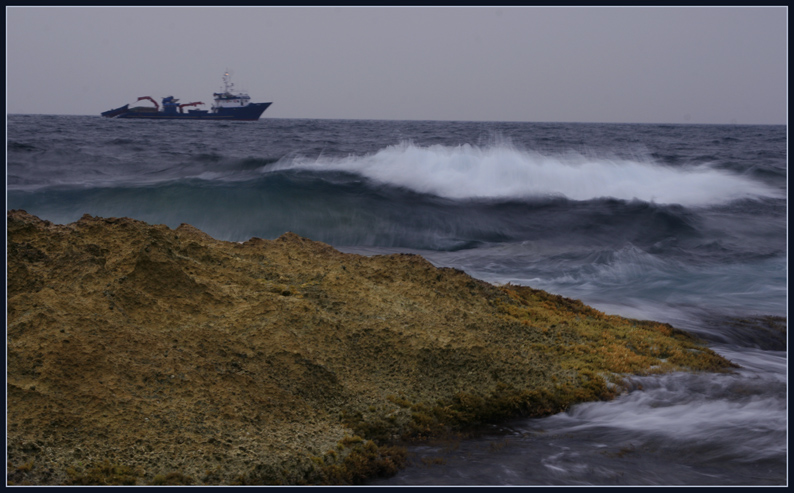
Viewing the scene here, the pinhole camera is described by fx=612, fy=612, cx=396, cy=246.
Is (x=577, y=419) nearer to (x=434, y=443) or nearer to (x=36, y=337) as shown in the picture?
(x=434, y=443)

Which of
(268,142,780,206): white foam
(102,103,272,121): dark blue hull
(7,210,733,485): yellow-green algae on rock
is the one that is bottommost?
(7,210,733,485): yellow-green algae on rock

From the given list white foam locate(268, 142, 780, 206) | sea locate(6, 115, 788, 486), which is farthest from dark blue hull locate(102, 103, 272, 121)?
white foam locate(268, 142, 780, 206)

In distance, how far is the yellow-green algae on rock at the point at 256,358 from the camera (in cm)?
414

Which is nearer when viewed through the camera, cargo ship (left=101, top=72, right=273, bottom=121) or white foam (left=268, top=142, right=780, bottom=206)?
white foam (left=268, top=142, right=780, bottom=206)

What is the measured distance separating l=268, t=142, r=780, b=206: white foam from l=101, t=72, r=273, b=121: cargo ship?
5456 centimetres

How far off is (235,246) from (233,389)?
326cm

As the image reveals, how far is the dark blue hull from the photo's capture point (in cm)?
7806

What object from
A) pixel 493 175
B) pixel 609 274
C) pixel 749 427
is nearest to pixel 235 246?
pixel 749 427

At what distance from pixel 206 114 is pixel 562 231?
2766 inches

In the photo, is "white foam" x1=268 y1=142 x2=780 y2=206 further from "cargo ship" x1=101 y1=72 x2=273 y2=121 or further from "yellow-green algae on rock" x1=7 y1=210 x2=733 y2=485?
"cargo ship" x1=101 y1=72 x2=273 y2=121

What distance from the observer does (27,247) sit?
19.3 feet

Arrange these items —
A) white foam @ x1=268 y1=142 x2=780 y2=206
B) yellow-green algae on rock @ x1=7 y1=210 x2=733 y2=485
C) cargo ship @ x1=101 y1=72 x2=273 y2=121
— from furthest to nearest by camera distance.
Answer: cargo ship @ x1=101 y1=72 x2=273 y2=121 → white foam @ x1=268 y1=142 x2=780 y2=206 → yellow-green algae on rock @ x1=7 y1=210 x2=733 y2=485

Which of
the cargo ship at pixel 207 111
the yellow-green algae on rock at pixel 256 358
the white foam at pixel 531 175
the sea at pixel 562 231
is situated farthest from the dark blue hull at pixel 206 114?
the yellow-green algae on rock at pixel 256 358

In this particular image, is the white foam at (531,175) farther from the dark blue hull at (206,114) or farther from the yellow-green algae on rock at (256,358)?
the dark blue hull at (206,114)
